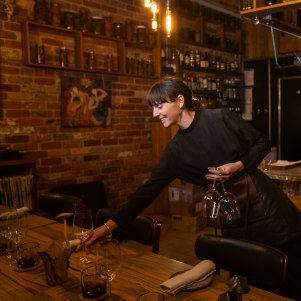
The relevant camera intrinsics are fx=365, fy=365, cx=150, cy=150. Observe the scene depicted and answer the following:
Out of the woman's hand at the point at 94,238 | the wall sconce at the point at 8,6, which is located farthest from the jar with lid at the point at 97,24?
the woman's hand at the point at 94,238

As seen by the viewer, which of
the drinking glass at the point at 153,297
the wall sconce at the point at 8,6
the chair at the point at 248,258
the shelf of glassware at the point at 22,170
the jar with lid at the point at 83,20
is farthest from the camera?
the jar with lid at the point at 83,20

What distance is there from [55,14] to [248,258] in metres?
3.36

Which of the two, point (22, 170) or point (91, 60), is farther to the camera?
point (91, 60)

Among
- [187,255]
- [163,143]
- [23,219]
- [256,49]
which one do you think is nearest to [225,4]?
[256,49]

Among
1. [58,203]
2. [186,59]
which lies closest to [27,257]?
[58,203]

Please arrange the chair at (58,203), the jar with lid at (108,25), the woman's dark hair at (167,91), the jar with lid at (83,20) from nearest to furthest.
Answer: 1. the woman's dark hair at (167,91)
2. the chair at (58,203)
3. the jar with lid at (83,20)
4. the jar with lid at (108,25)

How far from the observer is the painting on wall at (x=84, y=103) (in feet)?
13.3

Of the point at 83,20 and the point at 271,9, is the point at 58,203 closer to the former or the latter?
the point at 271,9

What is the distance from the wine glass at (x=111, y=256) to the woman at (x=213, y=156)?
19.9 inches

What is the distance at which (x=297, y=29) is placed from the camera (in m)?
2.55

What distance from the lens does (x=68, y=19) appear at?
4.02 m

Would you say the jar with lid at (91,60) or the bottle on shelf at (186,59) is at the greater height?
the bottle on shelf at (186,59)

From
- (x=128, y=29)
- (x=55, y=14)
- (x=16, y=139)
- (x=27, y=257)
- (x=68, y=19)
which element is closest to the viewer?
(x=27, y=257)

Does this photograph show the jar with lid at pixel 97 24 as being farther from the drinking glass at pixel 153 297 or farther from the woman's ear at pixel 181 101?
the drinking glass at pixel 153 297
